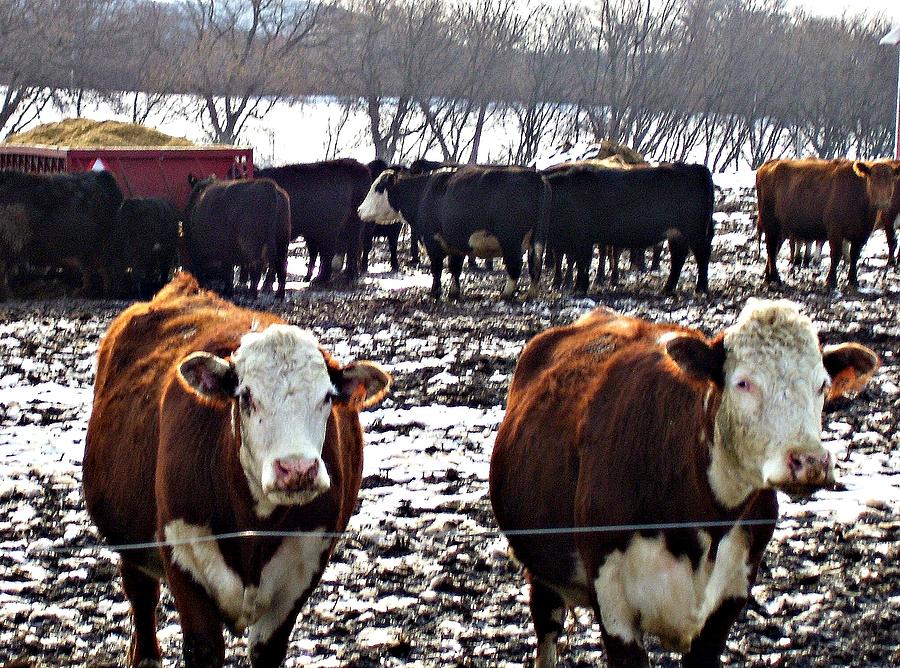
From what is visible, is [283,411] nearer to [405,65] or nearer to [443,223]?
[443,223]

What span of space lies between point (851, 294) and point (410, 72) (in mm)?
23291

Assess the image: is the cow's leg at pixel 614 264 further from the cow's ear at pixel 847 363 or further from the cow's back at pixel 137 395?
the cow's ear at pixel 847 363

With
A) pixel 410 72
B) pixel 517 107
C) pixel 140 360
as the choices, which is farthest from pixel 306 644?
pixel 517 107

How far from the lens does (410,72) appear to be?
3566 centimetres

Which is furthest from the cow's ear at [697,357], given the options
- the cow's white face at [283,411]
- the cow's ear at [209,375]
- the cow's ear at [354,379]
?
the cow's ear at [209,375]

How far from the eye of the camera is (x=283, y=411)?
Answer: 3.62m

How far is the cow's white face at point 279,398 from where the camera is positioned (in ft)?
11.5

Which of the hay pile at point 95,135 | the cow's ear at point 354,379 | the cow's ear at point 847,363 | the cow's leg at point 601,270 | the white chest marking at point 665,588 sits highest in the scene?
the hay pile at point 95,135

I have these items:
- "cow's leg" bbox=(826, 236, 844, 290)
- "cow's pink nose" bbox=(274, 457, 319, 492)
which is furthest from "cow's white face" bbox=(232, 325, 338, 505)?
"cow's leg" bbox=(826, 236, 844, 290)

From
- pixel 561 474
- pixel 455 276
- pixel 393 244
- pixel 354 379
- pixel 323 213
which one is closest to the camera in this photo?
pixel 354 379

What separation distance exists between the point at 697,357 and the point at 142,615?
222 centimetres

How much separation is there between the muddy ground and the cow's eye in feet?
3.11

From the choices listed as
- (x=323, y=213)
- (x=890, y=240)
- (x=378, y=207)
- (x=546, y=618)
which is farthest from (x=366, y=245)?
(x=546, y=618)

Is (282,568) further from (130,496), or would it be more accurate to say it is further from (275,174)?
(275,174)
